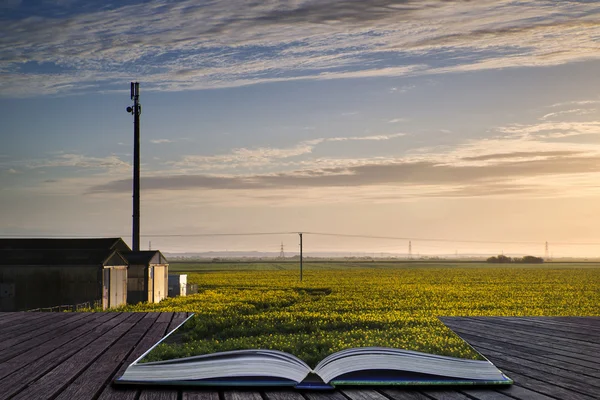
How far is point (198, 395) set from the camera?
4.56m

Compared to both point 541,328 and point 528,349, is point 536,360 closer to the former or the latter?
point 528,349

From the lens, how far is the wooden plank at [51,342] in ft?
19.7

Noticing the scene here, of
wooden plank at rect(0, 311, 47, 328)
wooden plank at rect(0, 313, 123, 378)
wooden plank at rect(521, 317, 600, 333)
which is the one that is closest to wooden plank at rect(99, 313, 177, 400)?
wooden plank at rect(0, 313, 123, 378)

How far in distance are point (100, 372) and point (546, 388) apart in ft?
13.2

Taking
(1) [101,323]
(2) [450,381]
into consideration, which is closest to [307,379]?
(2) [450,381]

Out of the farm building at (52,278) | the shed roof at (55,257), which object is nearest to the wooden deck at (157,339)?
the farm building at (52,278)

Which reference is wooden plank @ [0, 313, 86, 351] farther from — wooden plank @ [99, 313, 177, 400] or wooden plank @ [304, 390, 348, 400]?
wooden plank @ [304, 390, 348, 400]

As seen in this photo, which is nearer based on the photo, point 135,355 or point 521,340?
point 135,355

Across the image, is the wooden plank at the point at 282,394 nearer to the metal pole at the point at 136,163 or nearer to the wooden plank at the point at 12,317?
the wooden plank at the point at 12,317

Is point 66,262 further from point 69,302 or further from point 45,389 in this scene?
point 45,389

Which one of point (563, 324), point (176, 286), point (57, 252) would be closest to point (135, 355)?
point (563, 324)

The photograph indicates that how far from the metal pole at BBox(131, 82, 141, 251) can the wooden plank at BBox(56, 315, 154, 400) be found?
115 ft

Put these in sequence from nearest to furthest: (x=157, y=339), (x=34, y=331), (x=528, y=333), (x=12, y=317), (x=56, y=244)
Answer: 1. (x=157, y=339)
2. (x=528, y=333)
3. (x=34, y=331)
4. (x=12, y=317)
5. (x=56, y=244)

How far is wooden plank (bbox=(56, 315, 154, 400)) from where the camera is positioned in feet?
15.5
